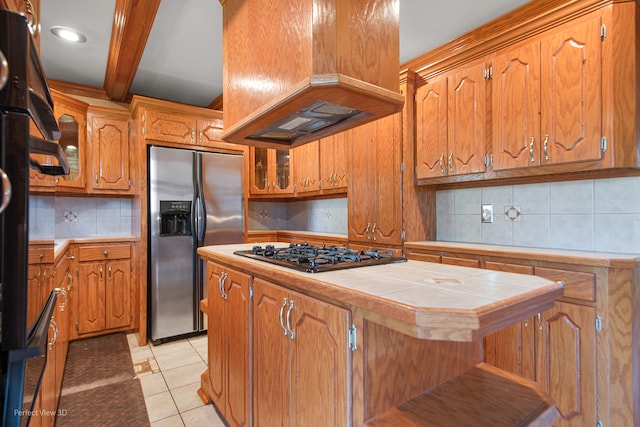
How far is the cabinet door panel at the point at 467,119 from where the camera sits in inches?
93.9

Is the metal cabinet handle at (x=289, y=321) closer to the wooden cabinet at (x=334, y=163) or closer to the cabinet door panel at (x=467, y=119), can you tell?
the cabinet door panel at (x=467, y=119)

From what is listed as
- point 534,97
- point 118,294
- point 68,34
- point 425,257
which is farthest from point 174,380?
point 534,97

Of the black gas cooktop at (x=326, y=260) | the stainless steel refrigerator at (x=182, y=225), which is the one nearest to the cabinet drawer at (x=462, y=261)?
the black gas cooktop at (x=326, y=260)

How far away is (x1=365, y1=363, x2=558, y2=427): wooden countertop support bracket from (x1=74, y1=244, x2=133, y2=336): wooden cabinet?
3.19 metres

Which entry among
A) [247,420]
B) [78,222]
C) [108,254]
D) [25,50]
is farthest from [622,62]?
[78,222]

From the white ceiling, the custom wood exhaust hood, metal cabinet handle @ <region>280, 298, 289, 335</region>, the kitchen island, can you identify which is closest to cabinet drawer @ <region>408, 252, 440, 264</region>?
the kitchen island

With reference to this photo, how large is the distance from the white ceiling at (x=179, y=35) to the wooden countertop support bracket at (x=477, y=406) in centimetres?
217

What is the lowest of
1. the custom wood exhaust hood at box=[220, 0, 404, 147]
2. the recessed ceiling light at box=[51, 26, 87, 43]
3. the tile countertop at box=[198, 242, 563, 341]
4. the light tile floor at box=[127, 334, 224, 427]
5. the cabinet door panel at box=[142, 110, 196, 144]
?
the light tile floor at box=[127, 334, 224, 427]

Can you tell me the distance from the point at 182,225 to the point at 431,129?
2461 millimetres

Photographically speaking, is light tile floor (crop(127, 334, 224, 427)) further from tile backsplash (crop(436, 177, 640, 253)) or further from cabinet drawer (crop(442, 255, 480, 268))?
tile backsplash (crop(436, 177, 640, 253))

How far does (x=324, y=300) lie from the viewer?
43.5 inches

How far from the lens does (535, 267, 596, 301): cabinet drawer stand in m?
1.70

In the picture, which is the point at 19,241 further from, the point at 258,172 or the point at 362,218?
the point at 258,172

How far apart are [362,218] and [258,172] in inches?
64.7
